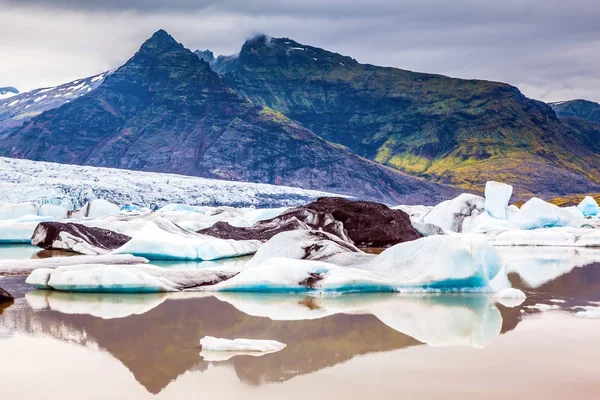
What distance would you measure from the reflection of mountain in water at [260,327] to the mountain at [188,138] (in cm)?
10800

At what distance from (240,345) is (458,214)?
27.9 meters

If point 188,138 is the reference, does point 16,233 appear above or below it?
below

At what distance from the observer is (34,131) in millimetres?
144625

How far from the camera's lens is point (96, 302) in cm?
1053

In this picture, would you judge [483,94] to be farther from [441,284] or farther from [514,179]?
[441,284]

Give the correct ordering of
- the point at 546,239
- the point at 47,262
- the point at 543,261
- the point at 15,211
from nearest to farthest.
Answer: the point at 47,262
the point at 543,261
the point at 546,239
the point at 15,211

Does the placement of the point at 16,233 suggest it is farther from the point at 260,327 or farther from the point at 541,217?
the point at 541,217

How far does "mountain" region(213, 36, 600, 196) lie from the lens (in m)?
148

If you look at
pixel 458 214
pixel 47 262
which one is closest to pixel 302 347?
pixel 47 262

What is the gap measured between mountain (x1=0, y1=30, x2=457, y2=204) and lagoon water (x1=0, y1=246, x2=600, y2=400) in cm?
10816

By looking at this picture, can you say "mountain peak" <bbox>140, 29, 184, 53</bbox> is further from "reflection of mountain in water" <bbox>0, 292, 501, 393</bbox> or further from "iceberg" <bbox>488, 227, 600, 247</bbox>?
"reflection of mountain in water" <bbox>0, 292, 501, 393</bbox>

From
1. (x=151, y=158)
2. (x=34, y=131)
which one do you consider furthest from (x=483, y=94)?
(x=34, y=131)

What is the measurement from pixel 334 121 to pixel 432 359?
17797 centimetres

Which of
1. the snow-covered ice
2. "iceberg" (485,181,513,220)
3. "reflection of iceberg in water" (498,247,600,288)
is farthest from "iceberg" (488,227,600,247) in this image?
the snow-covered ice
